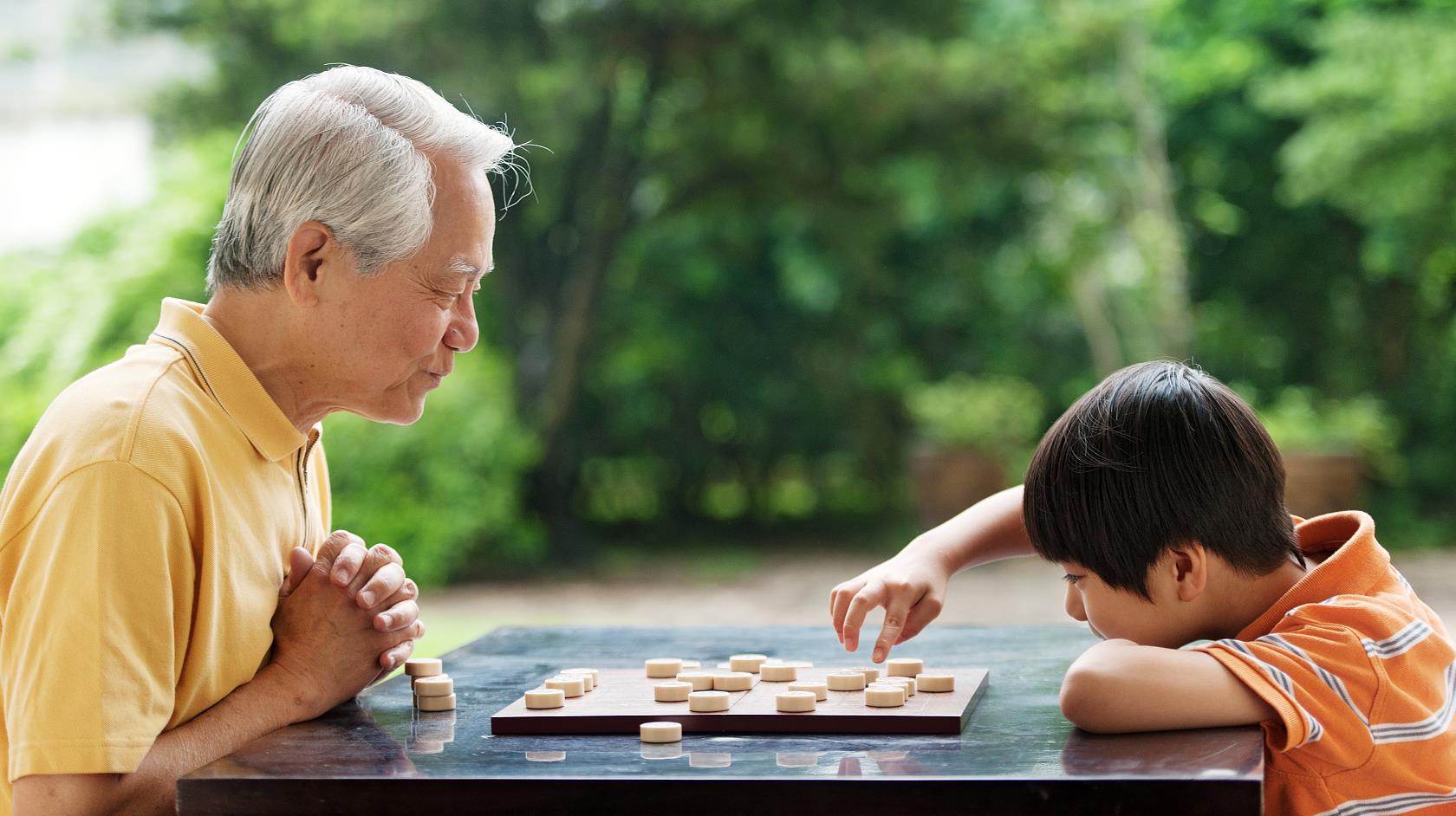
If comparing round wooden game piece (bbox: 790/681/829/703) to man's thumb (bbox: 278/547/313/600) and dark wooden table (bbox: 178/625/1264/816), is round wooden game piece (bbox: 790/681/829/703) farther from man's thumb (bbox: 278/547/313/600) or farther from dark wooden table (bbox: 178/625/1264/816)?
man's thumb (bbox: 278/547/313/600)

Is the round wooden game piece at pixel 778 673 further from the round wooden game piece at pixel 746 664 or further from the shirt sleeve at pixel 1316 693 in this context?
Answer: the shirt sleeve at pixel 1316 693

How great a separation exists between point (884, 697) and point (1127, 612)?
0.37 metres

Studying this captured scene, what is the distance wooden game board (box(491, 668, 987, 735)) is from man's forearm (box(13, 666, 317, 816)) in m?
0.28

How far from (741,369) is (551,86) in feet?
9.54

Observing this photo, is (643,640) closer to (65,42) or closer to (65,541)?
(65,541)

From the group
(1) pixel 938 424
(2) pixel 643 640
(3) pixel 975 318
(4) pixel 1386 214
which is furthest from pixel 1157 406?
(3) pixel 975 318

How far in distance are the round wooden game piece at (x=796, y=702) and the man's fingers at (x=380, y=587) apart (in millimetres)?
551

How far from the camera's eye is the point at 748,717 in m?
1.62

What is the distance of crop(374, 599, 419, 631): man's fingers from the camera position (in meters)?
1.88

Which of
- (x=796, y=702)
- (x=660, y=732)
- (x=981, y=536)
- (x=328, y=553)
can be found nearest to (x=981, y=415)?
(x=981, y=536)

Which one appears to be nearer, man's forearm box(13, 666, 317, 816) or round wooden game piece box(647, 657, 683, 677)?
man's forearm box(13, 666, 317, 816)

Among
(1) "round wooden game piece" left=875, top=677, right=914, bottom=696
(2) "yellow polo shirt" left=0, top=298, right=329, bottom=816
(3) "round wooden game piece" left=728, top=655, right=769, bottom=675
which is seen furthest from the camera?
(3) "round wooden game piece" left=728, top=655, right=769, bottom=675

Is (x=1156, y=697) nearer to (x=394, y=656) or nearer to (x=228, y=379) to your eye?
(x=394, y=656)

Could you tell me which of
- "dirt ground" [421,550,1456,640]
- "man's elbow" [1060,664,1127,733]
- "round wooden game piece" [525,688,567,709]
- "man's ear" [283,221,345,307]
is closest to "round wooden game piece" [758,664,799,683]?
"round wooden game piece" [525,688,567,709]
